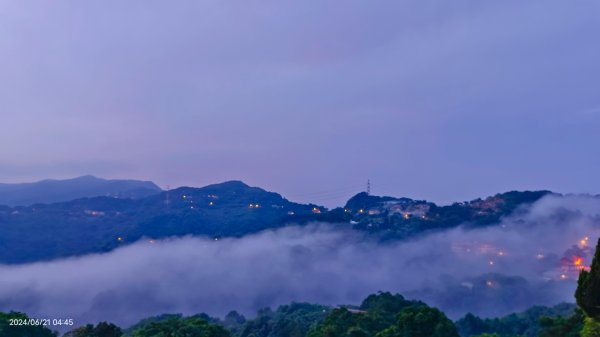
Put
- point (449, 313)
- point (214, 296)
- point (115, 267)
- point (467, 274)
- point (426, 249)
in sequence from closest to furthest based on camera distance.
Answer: point (449, 313), point (467, 274), point (214, 296), point (426, 249), point (115, 267)

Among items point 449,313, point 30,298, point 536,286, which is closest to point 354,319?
point 449,313

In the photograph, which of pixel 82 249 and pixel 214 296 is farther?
pixel 82 249

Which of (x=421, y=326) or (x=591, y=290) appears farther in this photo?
(x=421, y=326)

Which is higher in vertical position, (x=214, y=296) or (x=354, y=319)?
(x=354, y=319)

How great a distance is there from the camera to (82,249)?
181000 millimetres

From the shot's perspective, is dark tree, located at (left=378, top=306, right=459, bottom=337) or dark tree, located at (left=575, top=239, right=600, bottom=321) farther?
dark tree, located at (left=378, top=306, right=459, bottom=337)

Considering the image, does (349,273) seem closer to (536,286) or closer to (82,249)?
(536,286)

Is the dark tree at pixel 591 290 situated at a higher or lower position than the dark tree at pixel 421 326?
higher

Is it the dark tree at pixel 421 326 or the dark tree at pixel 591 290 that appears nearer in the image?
the dark tree at pixel 591 290

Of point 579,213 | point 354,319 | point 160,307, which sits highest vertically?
point 579,213

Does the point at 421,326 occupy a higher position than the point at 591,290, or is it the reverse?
the point at 591,290

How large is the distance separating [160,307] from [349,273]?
5127 centimetres

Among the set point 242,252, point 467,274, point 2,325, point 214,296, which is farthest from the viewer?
point 242,252

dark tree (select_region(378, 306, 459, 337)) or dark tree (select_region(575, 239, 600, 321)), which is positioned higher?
dark tree (select_region(575, 239, 600, 321))
